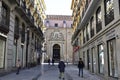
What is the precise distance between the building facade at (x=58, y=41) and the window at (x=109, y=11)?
5076 cm

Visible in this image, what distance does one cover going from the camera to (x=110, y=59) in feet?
46.3

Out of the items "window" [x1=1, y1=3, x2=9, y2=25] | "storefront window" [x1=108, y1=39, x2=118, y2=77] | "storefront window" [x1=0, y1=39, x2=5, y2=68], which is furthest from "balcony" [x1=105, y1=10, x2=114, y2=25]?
"storefront window" [x1=0, y1=39, x2=5, y2=68]

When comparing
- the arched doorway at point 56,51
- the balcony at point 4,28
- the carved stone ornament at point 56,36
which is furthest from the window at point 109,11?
the arched doorway at point 56,51

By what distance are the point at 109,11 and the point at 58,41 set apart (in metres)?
54.1

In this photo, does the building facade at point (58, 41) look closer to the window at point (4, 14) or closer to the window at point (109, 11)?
the window at point (4, 14)

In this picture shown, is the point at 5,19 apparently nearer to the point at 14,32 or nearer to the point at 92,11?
the point at 14,32

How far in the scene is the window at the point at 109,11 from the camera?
1364 cm

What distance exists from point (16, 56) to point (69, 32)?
160ft

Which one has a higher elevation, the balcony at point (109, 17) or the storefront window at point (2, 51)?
the balcony at point (109, 17)

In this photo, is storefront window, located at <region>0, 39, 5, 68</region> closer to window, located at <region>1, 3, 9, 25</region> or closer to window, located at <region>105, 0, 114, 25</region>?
window, located at <region>1, 3, 9, 25</region>

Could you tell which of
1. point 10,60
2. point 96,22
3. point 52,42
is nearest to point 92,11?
point 96,22

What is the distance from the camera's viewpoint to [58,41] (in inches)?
2680

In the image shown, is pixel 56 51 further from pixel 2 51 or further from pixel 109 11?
pixel 109 11

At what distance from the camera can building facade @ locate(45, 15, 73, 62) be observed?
67.1 m
